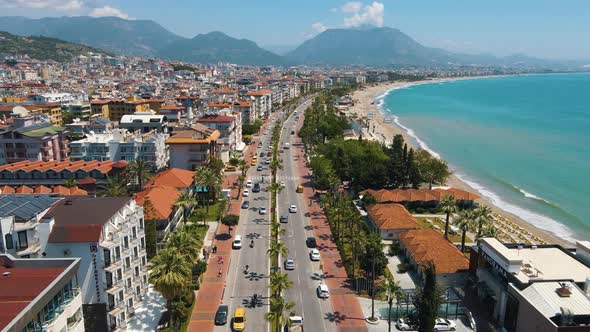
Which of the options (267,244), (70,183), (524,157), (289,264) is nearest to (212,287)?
(289,264)

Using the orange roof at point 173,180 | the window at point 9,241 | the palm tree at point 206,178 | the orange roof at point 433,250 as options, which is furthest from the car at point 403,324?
the orange roof at point 173,180

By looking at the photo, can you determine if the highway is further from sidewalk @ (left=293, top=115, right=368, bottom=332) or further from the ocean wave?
the ocean wave

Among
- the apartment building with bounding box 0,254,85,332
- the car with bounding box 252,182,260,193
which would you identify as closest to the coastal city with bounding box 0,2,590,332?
the apartment building with bounding box 0,254,85,332

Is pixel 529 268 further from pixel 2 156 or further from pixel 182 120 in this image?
pixel 182 120

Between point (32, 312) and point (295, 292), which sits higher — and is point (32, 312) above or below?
above

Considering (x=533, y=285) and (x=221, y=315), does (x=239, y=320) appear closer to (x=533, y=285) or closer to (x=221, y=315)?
(x=221, y=315)

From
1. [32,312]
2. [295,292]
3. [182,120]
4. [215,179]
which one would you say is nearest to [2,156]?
[215,179]

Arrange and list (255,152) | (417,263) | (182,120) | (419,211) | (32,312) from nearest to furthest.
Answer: (32,312)
(417,263)
(419,211)
(255,152)
(182,120)
